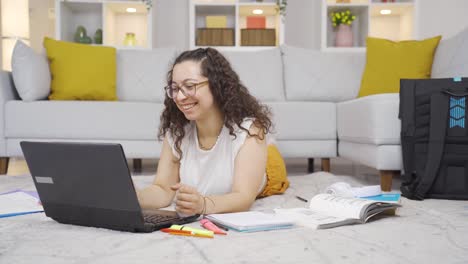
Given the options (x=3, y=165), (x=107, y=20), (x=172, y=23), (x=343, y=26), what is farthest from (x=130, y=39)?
(x=343, y=26)

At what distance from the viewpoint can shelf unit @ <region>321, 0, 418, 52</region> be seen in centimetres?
441

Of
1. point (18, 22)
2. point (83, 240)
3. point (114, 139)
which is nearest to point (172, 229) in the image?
point (83, 240)

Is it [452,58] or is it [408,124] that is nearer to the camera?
[408,124]

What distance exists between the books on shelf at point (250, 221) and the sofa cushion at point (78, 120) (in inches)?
66.0

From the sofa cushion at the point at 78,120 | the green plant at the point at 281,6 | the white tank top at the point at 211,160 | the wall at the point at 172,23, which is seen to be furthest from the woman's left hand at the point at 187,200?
the wall at the point at 172,23

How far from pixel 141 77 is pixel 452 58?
2.09 m

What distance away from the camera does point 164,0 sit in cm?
486

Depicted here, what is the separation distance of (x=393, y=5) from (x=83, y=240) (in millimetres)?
4014

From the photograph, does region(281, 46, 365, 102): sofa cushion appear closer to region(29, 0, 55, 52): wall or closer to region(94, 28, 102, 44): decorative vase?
region(94, 28, 102, 44): decorative vase

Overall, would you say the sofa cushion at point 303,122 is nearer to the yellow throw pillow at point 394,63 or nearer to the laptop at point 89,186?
the yellow throw pillow at point 394,63

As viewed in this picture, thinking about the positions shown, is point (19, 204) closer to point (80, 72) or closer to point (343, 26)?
point (80, 72)

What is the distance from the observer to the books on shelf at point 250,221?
1277 mm

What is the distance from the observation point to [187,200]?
132 centimetres

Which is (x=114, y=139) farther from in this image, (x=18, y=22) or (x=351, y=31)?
(x=18, y=22)
